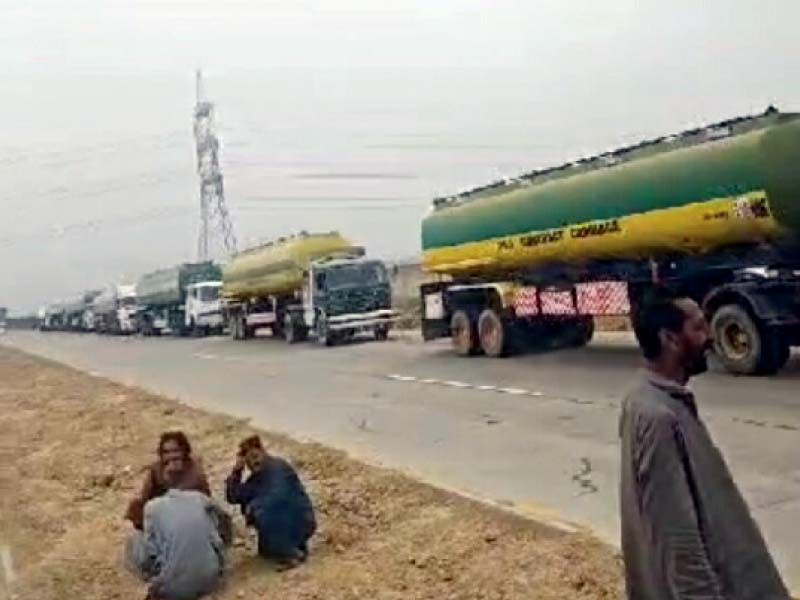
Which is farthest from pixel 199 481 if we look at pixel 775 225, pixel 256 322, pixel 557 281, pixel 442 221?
pixel 256 322

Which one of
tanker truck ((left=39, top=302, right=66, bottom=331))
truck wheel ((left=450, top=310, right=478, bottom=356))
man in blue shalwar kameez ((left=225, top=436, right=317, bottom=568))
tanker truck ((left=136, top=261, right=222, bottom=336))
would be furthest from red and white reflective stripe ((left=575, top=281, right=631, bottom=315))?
tanker truck ((left=39, top=302, right=66, bottom=331))

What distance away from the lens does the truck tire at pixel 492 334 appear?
78.1 feet

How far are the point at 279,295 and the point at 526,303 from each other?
19.6 m

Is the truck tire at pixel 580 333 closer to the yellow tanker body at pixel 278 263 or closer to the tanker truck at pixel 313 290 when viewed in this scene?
the tanker truck at pixel 313 290

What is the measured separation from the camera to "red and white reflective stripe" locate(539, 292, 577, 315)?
2162cm

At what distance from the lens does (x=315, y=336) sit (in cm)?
3622

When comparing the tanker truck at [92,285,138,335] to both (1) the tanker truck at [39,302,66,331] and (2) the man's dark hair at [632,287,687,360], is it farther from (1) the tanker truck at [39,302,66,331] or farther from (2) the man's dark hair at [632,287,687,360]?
(2) the man's dark hair at [632,287,687,360]

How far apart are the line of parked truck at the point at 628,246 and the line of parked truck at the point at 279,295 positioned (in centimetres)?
27

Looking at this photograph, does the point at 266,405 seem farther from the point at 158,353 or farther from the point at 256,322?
the point at 256,322

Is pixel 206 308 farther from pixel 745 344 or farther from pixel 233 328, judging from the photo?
pixel 745 344

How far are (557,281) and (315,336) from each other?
15.3 m

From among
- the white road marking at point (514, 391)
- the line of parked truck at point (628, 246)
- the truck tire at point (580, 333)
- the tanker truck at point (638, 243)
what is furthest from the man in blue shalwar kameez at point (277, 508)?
the truck tire at point (580, 333)

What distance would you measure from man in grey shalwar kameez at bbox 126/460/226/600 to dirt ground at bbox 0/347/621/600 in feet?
0.99

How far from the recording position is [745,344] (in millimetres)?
15992
